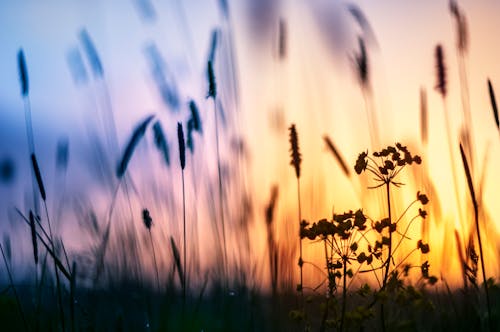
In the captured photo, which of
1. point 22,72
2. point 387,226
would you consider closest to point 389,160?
point 387,226

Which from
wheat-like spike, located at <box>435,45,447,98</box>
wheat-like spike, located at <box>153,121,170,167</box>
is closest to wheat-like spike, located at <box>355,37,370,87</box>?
wheat-like spike, located at <box>435,45,447,98</box>

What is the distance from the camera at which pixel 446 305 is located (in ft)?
8.30

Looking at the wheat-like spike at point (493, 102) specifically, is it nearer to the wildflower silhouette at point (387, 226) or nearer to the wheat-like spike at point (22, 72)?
the wildflower silhouette at point (387, 226)

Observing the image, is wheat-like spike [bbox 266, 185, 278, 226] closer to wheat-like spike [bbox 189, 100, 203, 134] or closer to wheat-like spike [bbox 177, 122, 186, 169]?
wheat-like spike [bbox 189, 100, 203, 134]

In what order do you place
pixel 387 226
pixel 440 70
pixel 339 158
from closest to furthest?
1. pixel 387 226
2. pixel 339 158
3. pixel 440 70

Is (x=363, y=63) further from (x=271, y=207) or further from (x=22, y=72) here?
(x=22, y=72)

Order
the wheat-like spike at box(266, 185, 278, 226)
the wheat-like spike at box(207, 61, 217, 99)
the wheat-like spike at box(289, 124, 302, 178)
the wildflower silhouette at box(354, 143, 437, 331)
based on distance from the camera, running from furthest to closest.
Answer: the wheat-like spike at box(266, 185, 278, 226) → the wheat-like spike at box(207, 61, 217, 99) → the wheat-like spike at box(289, 124, 302, 178) → the wildflower silhouette at box(354, 143, 437, 331)

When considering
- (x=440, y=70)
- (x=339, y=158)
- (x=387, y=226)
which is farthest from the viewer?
(x=440, y=70)

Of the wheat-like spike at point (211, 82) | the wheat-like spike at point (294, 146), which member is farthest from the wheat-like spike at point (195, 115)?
the wheat-like spike at point (294, 146)

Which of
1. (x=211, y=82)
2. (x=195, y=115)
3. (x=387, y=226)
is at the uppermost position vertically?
(x=211, y=82)

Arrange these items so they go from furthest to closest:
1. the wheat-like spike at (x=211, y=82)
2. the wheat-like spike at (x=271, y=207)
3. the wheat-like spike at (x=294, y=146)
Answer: the wheat-like spike at (x=271, y=207), the wheat-like spike at (x=211, y=82), the wheat-like spike at (x=294, y=146)

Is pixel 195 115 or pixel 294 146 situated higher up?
pixel 195 115

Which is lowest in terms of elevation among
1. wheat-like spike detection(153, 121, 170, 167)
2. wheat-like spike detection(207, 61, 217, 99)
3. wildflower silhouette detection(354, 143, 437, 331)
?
wildflower silhouette detection(354, 143, 437, 331)

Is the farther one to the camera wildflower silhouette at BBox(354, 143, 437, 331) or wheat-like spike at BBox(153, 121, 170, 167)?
wheat-like spike at BBox(153, 121, 170, 167)
